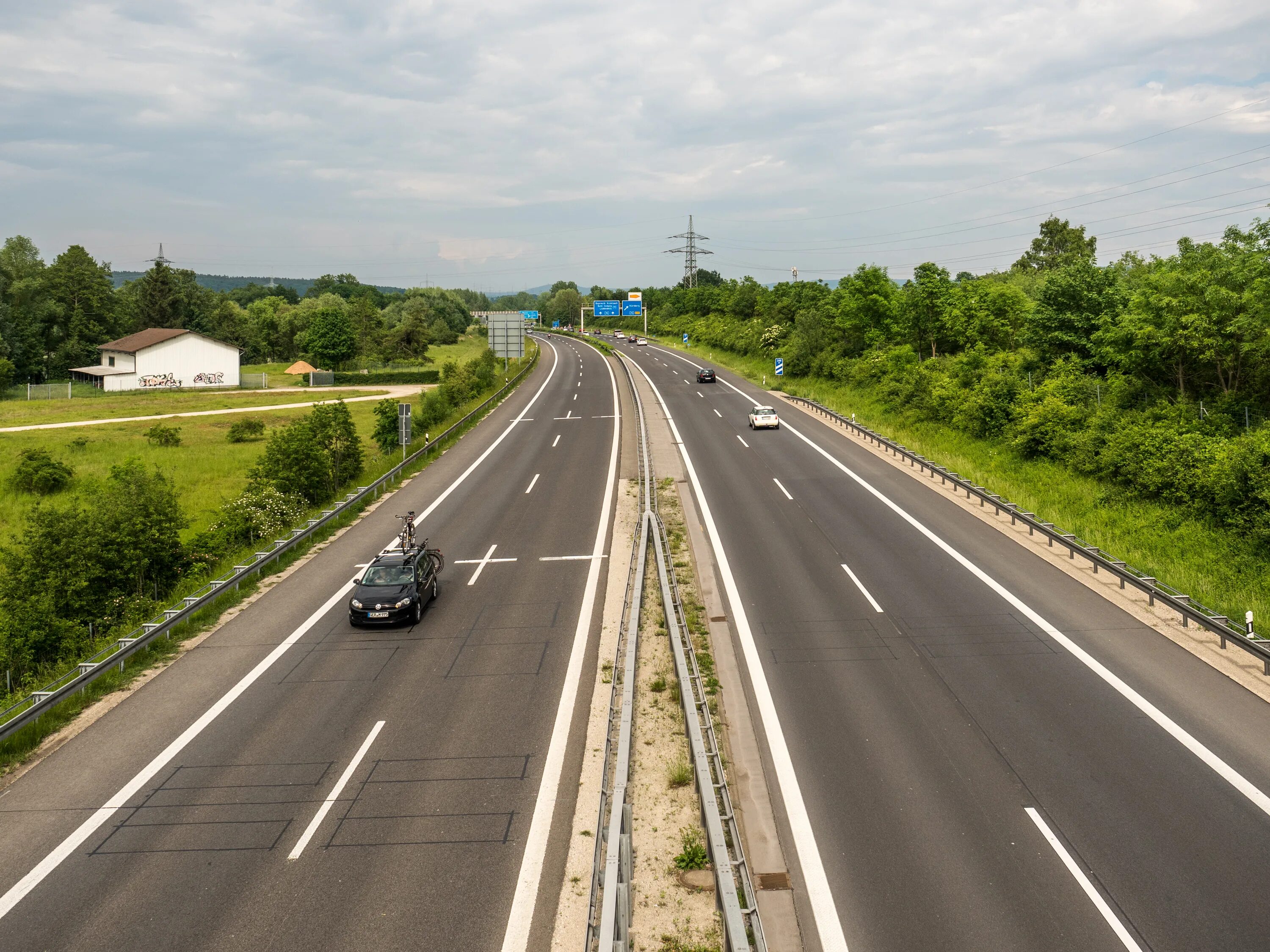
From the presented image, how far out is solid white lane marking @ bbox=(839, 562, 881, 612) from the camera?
1953cm

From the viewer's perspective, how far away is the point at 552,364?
93625 millimetres

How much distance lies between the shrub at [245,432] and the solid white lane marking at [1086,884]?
5303cm

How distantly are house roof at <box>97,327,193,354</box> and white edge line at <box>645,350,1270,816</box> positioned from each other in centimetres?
8611

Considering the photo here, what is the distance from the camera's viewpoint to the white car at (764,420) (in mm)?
46156

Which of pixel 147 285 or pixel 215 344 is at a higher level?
pixel 147 285

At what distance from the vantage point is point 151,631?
57.5ft

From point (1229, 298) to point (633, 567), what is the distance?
22887 millimetres

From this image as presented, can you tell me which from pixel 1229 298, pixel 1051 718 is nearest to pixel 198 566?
pixel 1051 718

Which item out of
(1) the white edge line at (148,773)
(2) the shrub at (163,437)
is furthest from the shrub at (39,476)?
(1) the white edge line at (148,773)

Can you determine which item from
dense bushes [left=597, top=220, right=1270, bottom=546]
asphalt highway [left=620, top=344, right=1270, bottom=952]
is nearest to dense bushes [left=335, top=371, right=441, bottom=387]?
dense bushes [left=597, top=220, right=1270, bottom=546]

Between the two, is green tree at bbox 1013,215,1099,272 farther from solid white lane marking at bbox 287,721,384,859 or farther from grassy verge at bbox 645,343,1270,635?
solid white lane marking at bbox 287,721,384,859

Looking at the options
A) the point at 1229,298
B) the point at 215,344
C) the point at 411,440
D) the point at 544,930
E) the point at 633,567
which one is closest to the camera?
the point at 544,930

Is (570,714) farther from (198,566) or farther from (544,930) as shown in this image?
(198,566)

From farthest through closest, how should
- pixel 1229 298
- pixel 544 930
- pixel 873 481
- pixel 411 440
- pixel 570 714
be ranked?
pixel 411 440 < pixel 873 481 < pixel 1229 298 < pixel 570 714 < pixel 544 930
